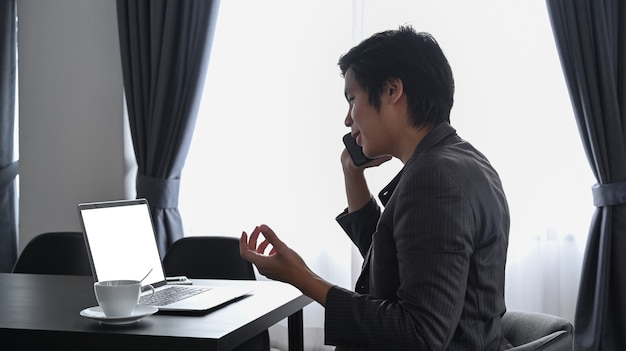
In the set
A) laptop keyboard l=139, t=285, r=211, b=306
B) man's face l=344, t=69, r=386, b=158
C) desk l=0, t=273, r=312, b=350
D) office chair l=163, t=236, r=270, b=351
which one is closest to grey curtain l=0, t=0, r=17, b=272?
office chair l=163, t=236, r=270, b=351

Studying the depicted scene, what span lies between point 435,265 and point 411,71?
0.42 m

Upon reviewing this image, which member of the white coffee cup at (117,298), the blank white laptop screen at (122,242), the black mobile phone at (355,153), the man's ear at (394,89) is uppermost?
the man's ear at (394,89)

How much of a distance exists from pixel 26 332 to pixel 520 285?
243 cm

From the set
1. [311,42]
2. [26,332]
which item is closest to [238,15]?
[311,42]

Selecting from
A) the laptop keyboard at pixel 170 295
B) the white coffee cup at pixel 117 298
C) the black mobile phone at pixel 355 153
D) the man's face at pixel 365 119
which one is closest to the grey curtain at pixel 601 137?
the black mobile phone at pixel 355 153

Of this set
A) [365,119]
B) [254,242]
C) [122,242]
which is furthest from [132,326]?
[365,119]

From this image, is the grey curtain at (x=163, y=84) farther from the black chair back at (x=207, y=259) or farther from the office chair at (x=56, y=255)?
the black chair back at (x=207, y=259)

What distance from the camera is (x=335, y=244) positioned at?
3.78 m

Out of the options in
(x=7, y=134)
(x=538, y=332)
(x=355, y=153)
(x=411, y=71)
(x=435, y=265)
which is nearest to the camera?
(x=435, y=265)

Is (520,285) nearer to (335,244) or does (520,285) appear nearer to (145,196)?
(335,244)

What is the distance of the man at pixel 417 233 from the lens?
137cm

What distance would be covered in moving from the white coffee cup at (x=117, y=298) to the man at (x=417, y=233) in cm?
29

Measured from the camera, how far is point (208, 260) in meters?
2.91

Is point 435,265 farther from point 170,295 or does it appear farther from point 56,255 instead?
point 56,255
